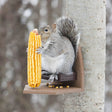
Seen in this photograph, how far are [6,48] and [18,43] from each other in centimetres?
17

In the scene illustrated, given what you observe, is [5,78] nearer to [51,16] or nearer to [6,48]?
[6,48]

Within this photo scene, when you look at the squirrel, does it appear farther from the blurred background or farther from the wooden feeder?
the blurred background

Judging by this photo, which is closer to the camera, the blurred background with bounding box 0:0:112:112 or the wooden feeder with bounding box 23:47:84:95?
the wooden feeder with bounding box 23:47:84:95

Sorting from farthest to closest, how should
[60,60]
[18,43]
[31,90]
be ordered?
1. [18,43]
2. [60,60]
3. [31,90]

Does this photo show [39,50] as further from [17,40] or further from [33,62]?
[17,40]

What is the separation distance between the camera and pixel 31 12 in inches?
122

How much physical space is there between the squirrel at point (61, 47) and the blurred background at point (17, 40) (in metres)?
1.84

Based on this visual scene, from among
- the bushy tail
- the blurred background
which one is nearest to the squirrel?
the bushy tail

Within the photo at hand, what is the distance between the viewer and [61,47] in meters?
1.14

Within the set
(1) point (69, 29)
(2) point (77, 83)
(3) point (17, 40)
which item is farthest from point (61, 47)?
(3) point (17, 40)

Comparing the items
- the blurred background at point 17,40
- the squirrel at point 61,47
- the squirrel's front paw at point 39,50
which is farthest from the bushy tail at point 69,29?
the blurred background at point 17,40

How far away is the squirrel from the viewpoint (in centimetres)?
111

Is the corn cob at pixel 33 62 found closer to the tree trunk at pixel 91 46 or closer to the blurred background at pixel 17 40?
the tree trunk at pixel 91 46

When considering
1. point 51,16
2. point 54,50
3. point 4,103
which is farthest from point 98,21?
point 4,103
